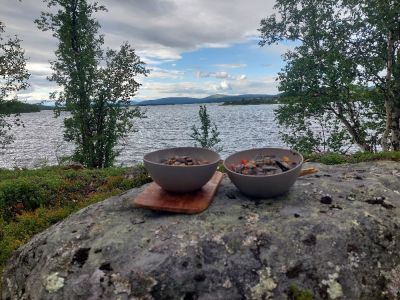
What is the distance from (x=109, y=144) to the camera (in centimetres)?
2636

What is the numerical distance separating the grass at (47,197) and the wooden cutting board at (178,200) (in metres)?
3.35

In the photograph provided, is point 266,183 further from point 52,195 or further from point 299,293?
point 52,195

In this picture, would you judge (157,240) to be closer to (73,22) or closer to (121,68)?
(121,68)

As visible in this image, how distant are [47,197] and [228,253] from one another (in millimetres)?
7282

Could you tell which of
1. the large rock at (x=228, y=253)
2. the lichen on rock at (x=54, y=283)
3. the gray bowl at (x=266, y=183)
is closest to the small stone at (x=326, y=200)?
the large rock at (x=228, y=253)

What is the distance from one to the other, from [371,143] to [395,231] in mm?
18701

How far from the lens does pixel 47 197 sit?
9.45 metres

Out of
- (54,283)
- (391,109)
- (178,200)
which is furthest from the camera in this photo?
(391,109)

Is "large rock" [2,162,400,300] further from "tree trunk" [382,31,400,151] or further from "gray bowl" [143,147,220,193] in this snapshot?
"tree trunk" [382,31,400,151]

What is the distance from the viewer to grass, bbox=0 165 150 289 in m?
7.41

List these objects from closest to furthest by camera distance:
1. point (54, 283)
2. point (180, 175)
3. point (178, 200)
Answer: point (54, 283) → point (180, 175) → point (178, 200)

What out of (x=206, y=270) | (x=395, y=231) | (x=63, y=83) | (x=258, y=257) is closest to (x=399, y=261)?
(x=395, y=231)

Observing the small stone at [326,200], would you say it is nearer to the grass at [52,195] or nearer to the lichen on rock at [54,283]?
the lichen on rock at [54,283]

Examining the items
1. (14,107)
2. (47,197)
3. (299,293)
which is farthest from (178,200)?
(14,107)
